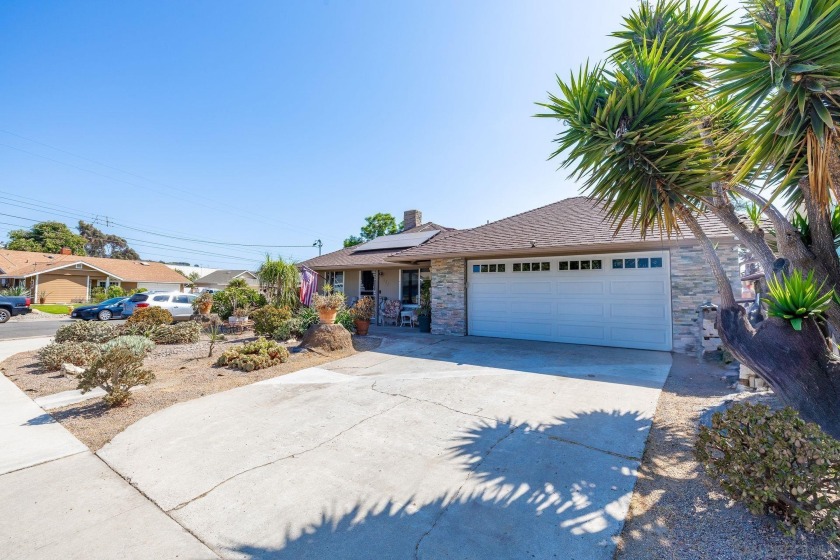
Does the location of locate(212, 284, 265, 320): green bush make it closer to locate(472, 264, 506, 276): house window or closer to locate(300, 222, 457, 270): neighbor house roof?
locate(300, 222, 457, 270): neighbor house roof

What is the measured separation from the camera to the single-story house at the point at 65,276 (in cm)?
2673

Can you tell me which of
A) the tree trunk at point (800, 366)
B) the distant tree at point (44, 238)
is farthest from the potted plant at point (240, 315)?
the distant tree at point (44, 238)

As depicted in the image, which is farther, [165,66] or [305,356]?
[165,66]

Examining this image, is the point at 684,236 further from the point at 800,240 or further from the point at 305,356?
the point at 305,356

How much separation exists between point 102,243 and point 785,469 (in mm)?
72027

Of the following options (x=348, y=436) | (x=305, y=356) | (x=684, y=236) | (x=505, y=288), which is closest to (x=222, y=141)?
(x=305, y=356)

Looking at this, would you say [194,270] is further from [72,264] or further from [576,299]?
[576,299]

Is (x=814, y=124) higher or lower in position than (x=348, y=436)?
higher

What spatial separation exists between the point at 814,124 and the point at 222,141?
19.1 metres

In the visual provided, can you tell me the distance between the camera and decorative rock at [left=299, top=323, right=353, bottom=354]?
886 cm

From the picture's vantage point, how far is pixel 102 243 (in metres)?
52.2

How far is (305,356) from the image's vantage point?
8406mm

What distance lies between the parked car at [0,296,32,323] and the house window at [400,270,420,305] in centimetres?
2015

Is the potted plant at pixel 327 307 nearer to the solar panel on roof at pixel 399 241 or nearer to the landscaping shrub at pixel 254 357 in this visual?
the landscaping shrub at pixel 254 357
